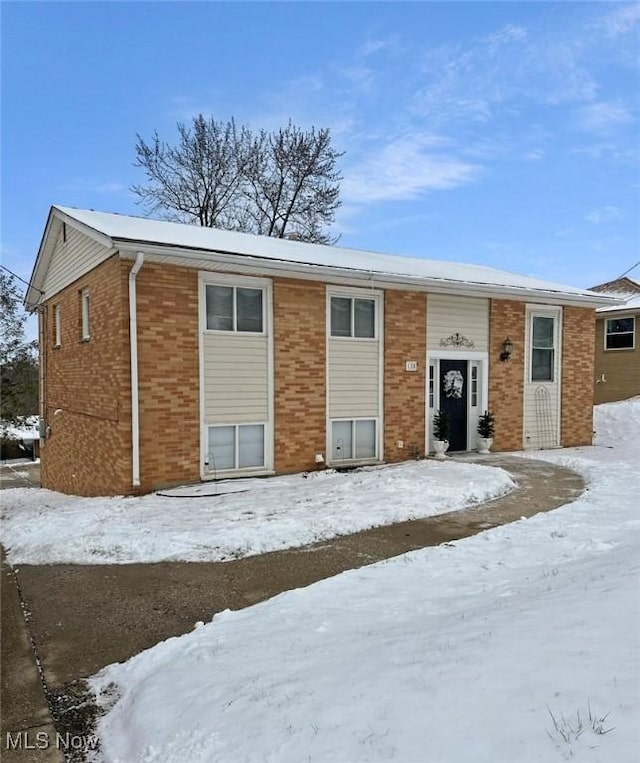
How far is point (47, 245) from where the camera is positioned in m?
12.6

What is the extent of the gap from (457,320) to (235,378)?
517 cm

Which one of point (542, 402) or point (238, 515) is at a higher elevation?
point (542, 402)

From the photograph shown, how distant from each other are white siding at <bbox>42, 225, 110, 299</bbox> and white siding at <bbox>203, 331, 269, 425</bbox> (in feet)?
7.91

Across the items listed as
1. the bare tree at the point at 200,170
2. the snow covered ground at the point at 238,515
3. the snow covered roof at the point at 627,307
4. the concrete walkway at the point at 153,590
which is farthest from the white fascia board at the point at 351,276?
the bare tree at the point at 200,170

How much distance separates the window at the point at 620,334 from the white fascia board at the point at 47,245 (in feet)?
68.8

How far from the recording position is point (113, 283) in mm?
8734

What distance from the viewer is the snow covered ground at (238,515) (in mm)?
5781

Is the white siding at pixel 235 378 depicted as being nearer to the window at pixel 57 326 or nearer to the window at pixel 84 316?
the window at pixel 84 316

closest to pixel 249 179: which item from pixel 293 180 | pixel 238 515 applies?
pixel 293 180

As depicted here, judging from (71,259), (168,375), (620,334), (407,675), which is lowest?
(407,675)

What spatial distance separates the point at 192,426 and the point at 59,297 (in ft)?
18.6

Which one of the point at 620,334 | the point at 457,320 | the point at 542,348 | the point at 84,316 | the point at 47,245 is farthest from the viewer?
the point at 620,334

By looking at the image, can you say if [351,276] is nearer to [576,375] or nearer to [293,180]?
[576,375]

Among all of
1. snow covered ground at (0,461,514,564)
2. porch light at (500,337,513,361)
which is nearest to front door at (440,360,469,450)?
porch light at (500,337,513,361)
